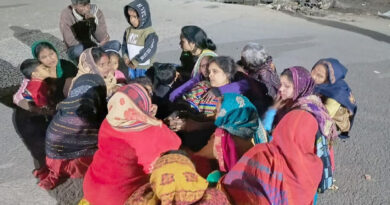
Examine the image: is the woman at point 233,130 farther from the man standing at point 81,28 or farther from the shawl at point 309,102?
the man standing at point 81,28

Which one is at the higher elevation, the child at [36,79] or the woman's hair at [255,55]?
the woman's hair at [255,55]

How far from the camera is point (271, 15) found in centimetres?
919

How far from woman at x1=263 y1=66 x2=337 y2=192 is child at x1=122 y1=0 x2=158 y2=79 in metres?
2.09

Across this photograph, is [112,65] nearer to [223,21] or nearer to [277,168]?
[277,168]

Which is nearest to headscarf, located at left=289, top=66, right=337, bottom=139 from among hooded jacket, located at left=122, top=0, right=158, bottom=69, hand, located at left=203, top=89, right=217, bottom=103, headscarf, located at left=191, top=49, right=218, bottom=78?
hand, located at left=203, top=89, right=217, bottom=103

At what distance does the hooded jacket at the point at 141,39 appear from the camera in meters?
4.63

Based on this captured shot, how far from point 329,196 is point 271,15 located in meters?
6.85

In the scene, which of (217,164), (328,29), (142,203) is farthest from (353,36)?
(142,203)

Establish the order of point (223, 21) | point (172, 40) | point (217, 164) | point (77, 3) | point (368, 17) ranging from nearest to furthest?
point (217, 164), point (77, 3), point (172, 40), point (223, 21), point (368, 17)

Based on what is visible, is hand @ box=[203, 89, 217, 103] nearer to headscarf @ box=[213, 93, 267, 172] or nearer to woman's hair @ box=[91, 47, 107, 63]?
headscarf @ box=[213, 93, 267, 172]

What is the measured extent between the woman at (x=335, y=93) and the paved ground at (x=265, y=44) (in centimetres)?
50

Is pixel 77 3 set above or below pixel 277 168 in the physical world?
above

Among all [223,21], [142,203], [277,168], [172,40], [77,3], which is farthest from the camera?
[223,21]

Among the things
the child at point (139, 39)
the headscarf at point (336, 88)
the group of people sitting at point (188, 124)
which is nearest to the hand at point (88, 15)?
the group of people sitting at point (188, 124)
